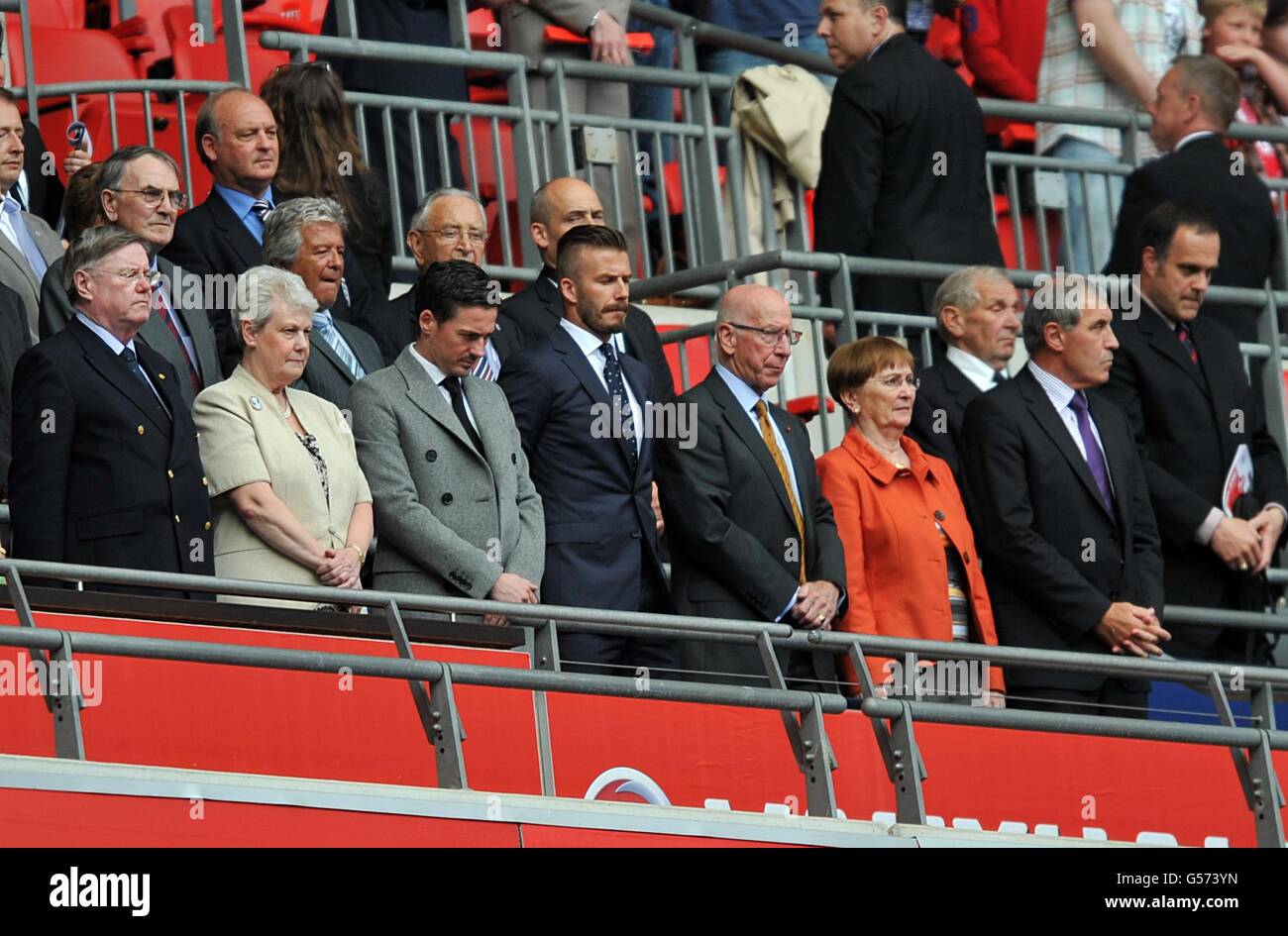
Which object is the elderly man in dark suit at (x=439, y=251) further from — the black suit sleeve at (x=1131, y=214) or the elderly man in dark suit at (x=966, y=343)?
the black suit sleeve at (x=1131, y=214)

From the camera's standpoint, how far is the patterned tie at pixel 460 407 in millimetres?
9219

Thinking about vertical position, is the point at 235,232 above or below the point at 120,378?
above

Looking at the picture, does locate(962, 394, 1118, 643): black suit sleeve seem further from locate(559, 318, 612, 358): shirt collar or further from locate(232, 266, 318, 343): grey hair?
locate(232, 266, 318, 343): grey hair

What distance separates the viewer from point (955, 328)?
35.4 ft

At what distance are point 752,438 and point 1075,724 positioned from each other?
1691mm

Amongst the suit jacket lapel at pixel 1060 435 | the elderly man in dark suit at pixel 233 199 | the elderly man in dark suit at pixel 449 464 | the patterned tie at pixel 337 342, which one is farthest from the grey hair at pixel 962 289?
the patterned tie at pixel 337 342

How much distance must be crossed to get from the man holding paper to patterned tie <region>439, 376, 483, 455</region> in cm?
311

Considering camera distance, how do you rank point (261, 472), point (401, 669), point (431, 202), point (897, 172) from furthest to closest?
1. point (897, 172)
2. point (431, 202)
3. point (261, 472)
4. point (401, 669)

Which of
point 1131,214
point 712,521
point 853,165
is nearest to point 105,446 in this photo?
point 712,521

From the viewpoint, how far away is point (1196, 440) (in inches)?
439

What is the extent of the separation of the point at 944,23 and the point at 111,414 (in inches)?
352

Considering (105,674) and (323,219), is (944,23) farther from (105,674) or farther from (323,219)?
(105,674)

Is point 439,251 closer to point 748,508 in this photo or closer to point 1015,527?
Answer: point 748,508
